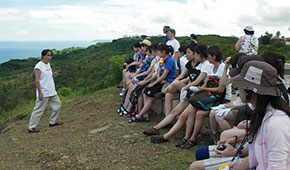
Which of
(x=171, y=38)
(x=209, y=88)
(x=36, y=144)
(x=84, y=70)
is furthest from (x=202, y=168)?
(x=84, y=70)

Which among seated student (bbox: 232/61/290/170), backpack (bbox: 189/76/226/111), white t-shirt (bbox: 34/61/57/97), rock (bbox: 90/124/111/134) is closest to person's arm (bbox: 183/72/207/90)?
backpack (bbox: 189/76/226/111)

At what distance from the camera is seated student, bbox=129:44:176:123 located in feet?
18.1

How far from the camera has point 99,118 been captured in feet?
21.6

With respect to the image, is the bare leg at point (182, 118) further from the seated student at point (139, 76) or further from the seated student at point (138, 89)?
the seated student at point (139, 76)

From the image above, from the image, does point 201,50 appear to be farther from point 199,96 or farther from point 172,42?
point 172,42

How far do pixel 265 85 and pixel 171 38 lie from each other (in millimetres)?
4961

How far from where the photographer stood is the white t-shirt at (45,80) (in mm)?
6129

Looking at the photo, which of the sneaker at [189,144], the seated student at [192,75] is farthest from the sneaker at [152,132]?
the sneaker at [189,144]

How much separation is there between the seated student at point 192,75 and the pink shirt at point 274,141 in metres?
2.68

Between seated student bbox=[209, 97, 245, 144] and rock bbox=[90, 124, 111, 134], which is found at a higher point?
seated student bbox=[209, 97, 245, 144]

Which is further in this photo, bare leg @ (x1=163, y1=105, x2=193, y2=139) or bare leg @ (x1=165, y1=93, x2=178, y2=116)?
bare leg @ (x1=165, y1=93, x2=178, y2=116)

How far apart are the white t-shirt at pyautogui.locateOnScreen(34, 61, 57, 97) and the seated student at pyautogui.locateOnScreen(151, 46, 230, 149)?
2960 millimetres

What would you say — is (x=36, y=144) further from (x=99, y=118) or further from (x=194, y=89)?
(x=194, y=89)

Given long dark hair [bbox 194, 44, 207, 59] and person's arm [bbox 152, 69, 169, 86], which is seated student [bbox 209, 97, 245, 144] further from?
person's arm [bbox 152, 69, 169, 86]
